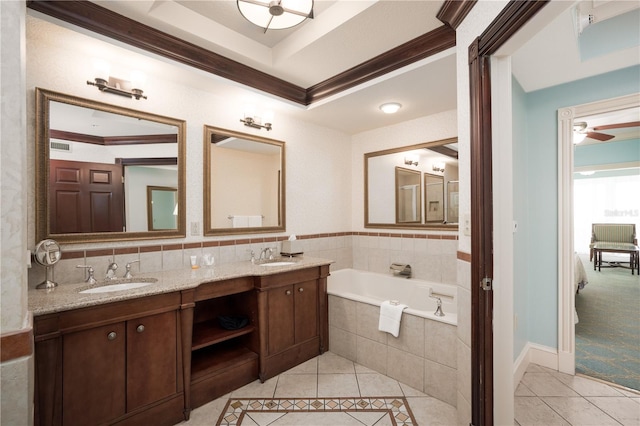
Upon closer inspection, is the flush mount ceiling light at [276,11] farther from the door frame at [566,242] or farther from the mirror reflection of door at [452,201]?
the door frame at [566,242]

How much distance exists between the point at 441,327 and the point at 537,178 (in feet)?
5.32

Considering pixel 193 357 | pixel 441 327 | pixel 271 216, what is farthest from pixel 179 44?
pixel 441 327

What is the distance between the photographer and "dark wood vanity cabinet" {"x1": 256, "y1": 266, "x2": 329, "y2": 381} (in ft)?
7.69

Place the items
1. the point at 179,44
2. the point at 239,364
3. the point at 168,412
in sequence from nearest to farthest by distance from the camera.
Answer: the point at 168,412
the point at 179,44
the point at 239,364

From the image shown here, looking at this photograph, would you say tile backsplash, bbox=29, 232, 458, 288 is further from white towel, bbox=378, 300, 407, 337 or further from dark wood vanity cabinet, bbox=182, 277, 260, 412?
white towel, bbox=378, 300, 407, 337

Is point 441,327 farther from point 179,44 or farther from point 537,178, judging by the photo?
point 179,44

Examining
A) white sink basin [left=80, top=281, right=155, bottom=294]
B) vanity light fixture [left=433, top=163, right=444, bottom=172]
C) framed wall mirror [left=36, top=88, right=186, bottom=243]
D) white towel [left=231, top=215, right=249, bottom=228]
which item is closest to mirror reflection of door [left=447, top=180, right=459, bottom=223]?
vanity light fixture [left=433, top=163, right=444, bottom=172]

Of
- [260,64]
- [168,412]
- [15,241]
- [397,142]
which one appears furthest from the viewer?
[397,142]

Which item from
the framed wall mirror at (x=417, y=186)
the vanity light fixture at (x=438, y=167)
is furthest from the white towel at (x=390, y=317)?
the vanity light fixture at (x=438, y=167)

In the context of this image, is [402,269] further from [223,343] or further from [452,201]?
[223,343]

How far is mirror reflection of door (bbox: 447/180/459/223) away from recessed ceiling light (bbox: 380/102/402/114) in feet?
3.17

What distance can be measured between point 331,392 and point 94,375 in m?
1.53

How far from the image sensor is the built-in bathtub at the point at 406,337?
6.81 feet

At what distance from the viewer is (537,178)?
101 inches
